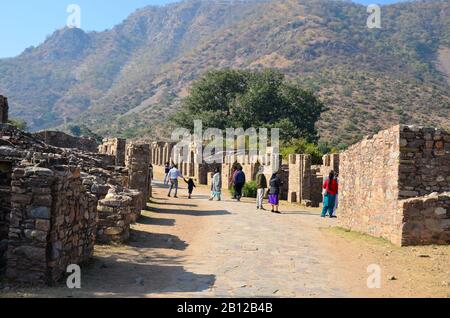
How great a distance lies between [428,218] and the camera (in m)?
11.4

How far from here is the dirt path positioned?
26.0ft

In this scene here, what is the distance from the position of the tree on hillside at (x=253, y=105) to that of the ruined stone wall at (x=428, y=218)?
4390 cm

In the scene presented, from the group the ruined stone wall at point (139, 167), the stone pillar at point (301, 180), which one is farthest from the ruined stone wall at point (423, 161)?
the stone pillar at point (301, 180)

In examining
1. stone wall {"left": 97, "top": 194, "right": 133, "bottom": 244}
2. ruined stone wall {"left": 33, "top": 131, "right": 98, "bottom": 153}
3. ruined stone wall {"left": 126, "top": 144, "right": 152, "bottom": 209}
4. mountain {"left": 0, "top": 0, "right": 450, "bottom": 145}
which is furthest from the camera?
mountain {"left": 0, "top": 0, "right": 450, "bottom": 145}

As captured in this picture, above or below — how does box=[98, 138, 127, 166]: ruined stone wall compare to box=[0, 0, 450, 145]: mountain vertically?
below

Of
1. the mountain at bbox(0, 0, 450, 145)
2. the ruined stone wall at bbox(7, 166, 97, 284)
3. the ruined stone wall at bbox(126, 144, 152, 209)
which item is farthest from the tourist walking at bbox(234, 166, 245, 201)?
the mountain at bbox(0, 0, 450, 145)

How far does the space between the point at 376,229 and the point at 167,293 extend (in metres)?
7.36

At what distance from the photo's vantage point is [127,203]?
1228 centimetres

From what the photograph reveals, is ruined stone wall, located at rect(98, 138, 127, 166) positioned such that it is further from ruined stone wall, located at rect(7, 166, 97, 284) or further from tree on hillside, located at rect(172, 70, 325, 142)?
tree on hillside, located at rect(172, 70, 325, 142)

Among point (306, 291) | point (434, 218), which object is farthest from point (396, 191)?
point (306, 291)

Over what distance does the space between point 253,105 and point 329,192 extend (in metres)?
40.7

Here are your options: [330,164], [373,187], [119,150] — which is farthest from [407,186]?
[119,150]

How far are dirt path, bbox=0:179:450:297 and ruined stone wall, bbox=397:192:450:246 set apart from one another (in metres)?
0.45

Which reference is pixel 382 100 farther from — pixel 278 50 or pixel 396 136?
pixel 396 136
